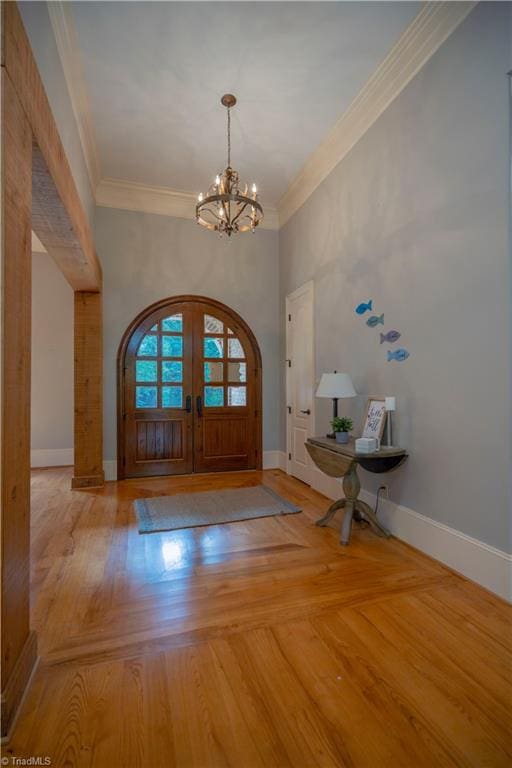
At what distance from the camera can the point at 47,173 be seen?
188 cm

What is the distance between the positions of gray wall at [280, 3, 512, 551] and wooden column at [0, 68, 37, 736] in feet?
7.29

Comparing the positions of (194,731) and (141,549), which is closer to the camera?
(194,731)

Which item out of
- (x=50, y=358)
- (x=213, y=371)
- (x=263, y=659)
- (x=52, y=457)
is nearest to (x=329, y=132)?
(x=213, y=371)

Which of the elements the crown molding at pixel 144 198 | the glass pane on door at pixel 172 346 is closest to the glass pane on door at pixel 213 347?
the glass pane on door at pixel 172 346

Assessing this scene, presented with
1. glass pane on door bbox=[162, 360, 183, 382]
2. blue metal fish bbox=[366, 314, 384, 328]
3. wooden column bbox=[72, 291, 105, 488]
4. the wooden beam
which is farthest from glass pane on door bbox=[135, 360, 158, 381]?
blue metal fish bbox=[366, 314, 384, 328]

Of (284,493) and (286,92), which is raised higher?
(286,92)

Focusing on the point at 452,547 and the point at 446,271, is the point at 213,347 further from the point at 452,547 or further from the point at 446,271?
the point at 452,547

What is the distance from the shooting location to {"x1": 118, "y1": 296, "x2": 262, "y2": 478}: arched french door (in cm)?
448

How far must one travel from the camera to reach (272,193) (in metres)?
4.54

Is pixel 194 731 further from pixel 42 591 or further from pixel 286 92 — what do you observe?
pixel 286 92

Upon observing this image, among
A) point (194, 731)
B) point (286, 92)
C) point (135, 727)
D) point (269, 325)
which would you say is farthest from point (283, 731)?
point (269, 325)

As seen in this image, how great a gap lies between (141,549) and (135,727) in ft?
4.65

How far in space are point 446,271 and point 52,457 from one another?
5329 millimetres

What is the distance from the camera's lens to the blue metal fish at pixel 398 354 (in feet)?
8.59
